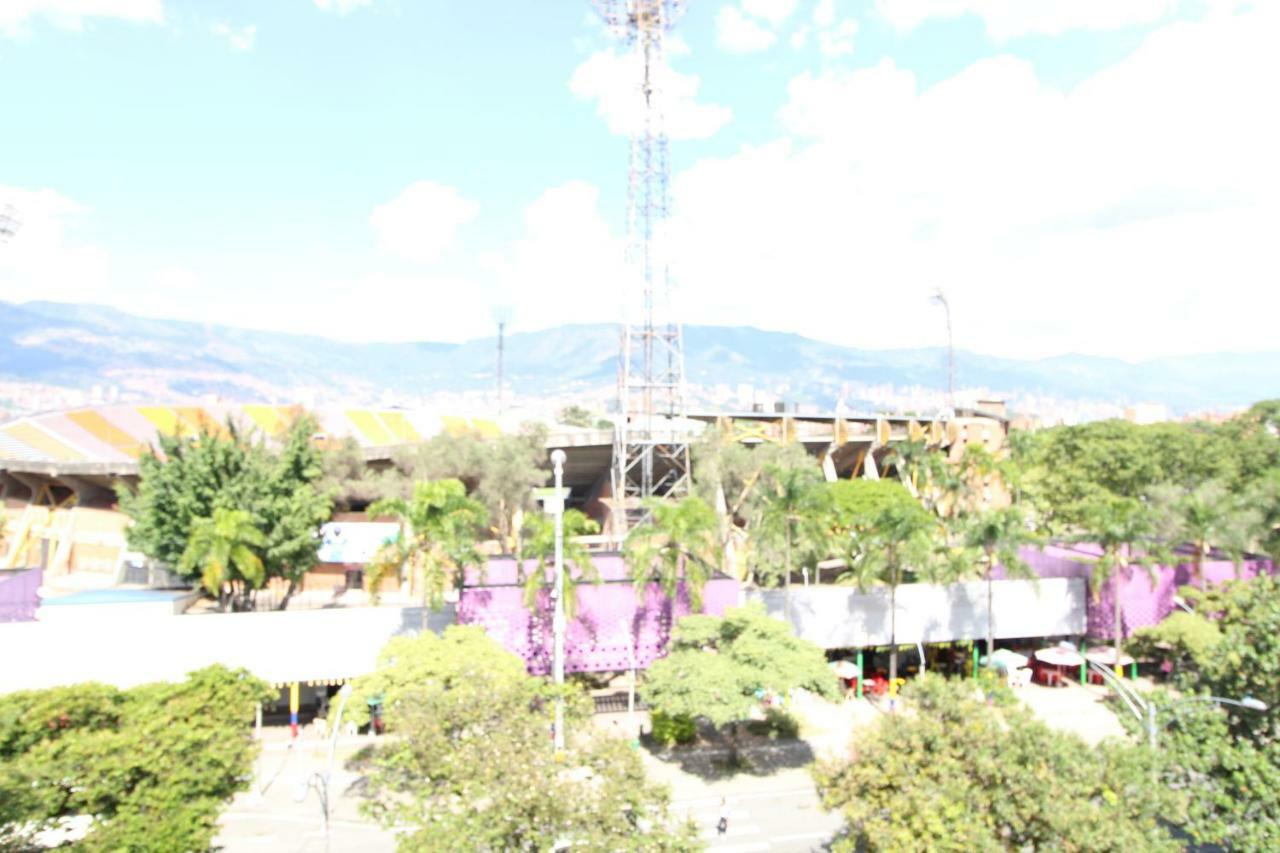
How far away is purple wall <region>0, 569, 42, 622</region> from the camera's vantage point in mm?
33531

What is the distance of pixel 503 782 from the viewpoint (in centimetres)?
1642

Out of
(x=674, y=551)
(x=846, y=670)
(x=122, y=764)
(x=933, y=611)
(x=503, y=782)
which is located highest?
(x=674, y=551)

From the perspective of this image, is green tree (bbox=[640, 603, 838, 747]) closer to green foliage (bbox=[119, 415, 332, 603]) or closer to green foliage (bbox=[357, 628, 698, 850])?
green foliage (bbox=[357, 628, 698, 850])

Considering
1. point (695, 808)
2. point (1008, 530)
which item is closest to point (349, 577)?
point (695, 808)

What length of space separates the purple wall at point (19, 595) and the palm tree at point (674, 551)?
24.6 m

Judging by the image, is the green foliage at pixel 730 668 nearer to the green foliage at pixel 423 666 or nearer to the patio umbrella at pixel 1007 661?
the green foliage at pixel 423 666

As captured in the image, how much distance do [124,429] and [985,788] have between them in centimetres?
5961

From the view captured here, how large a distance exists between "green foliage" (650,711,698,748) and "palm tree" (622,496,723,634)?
3.71 metres


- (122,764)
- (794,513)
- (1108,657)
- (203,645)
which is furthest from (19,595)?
(1108,657)

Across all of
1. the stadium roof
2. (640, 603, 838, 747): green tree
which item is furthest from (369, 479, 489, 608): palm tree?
the stadium roof

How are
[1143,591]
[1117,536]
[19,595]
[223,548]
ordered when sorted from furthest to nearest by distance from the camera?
1. [1143,591]
2. [1117,536]
3. [19,595]
4. [223,548]

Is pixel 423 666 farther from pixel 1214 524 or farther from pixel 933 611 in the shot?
pixel 1214 524

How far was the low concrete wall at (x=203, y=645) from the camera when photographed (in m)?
31.2

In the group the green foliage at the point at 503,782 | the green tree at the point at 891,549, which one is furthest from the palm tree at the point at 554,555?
the green tree at the point at 891,549
